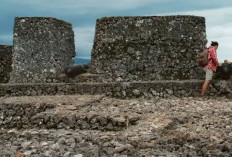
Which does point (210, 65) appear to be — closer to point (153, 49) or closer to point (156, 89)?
point (156, 89)

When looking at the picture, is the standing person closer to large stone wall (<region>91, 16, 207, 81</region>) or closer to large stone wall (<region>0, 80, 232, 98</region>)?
large stone wall (<region>0, 80, 232, 98</region>)

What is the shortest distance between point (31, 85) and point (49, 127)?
339 centimetres

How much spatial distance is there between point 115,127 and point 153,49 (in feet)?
17.6

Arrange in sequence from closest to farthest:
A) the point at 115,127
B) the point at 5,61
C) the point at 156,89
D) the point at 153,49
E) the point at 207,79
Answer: the point at 115,127 → the point at 207,79 → the point at 156,89 → the point at 153,49 → the point at 5,61

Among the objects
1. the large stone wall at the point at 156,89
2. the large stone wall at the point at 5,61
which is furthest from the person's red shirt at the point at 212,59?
the large stone wall at the point at 5,61

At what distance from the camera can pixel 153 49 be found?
12.2m

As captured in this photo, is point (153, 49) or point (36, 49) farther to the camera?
point (36, 49)

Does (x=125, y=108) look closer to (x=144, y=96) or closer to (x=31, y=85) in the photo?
(x=144, y=96)

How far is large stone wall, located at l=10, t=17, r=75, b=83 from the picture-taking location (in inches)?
553

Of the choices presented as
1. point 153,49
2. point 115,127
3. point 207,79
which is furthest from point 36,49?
point 115,127

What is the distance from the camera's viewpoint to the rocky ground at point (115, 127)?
587cm

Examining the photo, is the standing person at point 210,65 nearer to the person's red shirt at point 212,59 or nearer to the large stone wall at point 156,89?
the person's red shirt at point 212,59

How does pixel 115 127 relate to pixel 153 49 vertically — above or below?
below

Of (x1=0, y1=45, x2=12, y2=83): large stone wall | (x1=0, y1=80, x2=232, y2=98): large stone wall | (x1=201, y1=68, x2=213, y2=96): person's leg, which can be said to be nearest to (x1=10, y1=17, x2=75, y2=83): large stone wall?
(x1=0, y1=45, x2=12, y2=83): large stone wall
